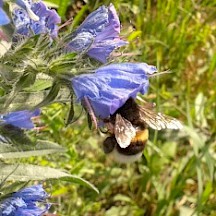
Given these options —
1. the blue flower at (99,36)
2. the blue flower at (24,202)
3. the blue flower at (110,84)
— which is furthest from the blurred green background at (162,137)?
the blue flower at (110,84)

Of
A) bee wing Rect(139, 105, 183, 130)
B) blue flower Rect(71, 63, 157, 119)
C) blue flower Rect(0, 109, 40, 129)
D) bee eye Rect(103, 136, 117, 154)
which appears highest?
blue flower Rect(71, 63, 157, 119)

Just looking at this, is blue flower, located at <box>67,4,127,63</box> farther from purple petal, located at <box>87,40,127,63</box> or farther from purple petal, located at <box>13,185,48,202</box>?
purple petal, located at <box>13,185,48,202</box>

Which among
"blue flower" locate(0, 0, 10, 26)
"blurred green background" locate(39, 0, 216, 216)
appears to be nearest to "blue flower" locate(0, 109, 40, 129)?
"blue flower" locate(0, 0, 10, 26)

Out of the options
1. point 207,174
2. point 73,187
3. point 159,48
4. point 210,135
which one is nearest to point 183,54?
point 159,48

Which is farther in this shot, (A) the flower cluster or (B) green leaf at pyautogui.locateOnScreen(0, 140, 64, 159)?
(B) green leaf at pyautogui.locateOnScreen(0, 140, 64, 159)

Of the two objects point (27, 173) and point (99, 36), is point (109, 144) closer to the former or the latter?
point (27, 173)

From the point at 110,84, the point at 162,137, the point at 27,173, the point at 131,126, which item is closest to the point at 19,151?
the point at 27,173
